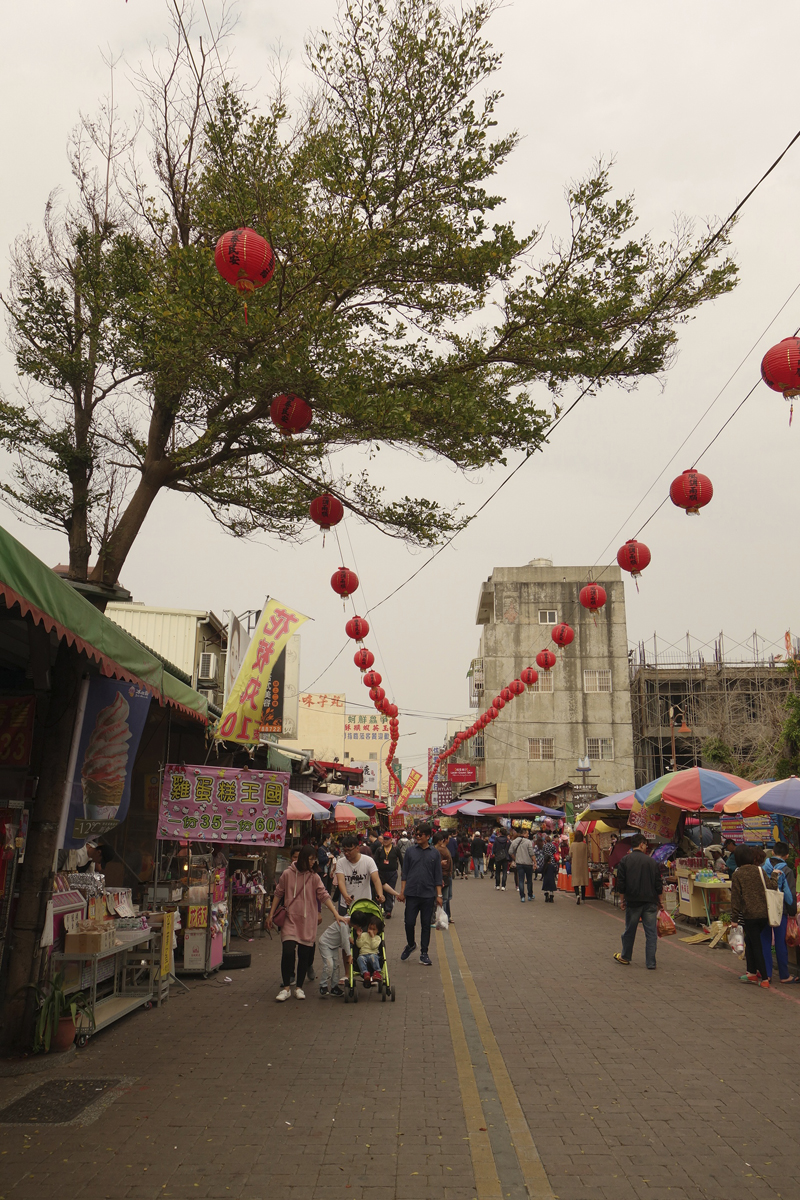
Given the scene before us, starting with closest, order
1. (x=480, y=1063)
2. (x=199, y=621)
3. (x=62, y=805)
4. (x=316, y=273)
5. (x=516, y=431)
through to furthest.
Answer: (x=480, y=1063) → (x=62, y=805) → (x=316, y=273) → (x=516, y=431) → (x=199, y=621)

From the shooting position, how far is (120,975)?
28.8 ft

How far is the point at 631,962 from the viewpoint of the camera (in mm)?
11992

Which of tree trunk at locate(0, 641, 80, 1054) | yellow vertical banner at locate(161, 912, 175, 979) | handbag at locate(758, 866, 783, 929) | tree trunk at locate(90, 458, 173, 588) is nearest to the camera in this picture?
tree trunk at locate(0, 641, 80, 1054)

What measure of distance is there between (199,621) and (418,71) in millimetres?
18990

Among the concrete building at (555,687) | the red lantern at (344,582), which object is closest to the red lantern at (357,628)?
the red lantern at (344,582)

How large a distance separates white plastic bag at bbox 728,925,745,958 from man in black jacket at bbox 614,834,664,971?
2.02m

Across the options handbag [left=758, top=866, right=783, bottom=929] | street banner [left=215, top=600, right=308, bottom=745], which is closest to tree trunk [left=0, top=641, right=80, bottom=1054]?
street banner [left=215, top=600, right=308, bottom=745]

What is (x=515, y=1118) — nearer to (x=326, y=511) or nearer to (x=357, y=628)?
(x=326, y=511)

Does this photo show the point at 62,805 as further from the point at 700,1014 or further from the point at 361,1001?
the point at 700,1014

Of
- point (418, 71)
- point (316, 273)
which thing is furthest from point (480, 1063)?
Result: point (418, 71)

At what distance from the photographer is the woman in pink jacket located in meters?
9.52

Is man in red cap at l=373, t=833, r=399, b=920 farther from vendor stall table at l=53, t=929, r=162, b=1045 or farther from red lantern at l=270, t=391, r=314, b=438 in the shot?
red lantern at l=270, t=391, r=314, b=438

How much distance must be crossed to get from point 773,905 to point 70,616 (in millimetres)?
8577

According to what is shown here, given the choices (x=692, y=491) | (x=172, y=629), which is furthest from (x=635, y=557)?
(x=172, y=629)
